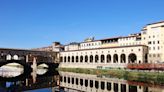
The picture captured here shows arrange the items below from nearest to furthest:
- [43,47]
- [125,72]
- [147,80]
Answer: [147,80] → [125,72] → [43,47]

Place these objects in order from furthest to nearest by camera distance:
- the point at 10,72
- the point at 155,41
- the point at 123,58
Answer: the point at 10,72 < the point at 123,58 < the point at 155,41

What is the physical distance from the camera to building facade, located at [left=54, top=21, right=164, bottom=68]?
68.2 metres

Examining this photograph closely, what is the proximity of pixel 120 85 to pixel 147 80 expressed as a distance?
280 inches

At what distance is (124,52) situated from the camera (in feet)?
247

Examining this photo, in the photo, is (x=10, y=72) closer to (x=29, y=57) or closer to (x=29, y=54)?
(x=29, y=54)

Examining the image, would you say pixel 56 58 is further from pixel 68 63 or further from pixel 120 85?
pixel 120 85

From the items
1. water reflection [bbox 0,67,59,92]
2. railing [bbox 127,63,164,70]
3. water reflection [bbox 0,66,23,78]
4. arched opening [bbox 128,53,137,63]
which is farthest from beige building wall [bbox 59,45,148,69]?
water reflection [bbox 0,67,59,92]

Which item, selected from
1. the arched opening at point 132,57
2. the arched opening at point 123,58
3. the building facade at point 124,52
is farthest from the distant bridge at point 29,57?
the arched opening at point 132,57

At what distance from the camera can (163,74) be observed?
49969 millimetres

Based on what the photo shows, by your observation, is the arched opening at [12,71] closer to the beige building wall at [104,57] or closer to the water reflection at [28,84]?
the water reflection at [28,84]

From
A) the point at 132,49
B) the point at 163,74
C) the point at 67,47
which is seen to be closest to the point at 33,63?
the point at 67,47

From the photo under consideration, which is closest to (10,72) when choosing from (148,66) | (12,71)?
(12,71)

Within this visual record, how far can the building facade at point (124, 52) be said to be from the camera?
6819 centimetres

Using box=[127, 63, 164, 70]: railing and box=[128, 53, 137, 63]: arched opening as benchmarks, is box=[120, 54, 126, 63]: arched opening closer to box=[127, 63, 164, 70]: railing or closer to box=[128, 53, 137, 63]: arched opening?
box=[128, 53, 137, 63]: arched opening
